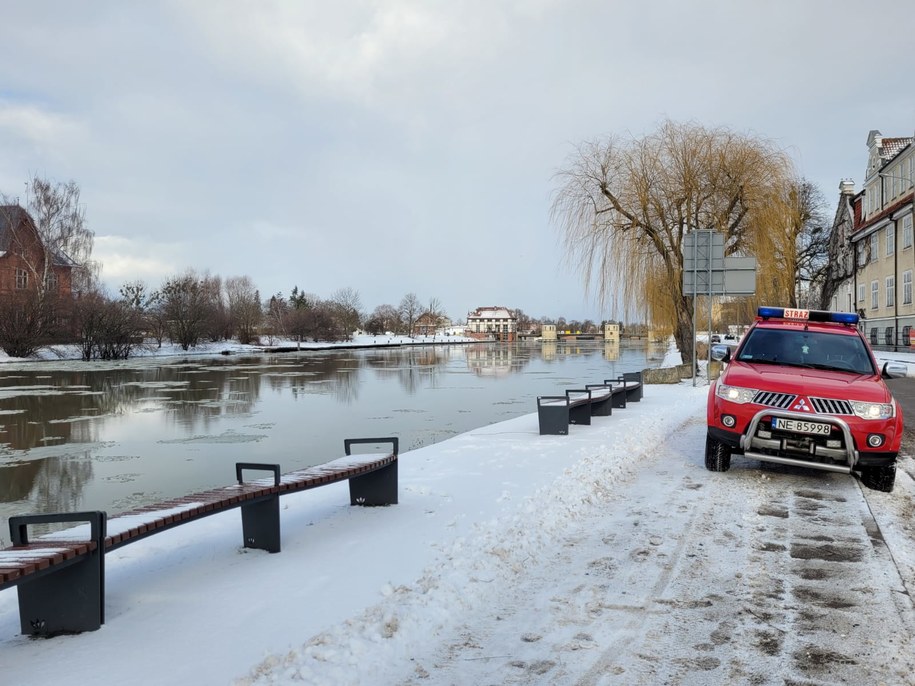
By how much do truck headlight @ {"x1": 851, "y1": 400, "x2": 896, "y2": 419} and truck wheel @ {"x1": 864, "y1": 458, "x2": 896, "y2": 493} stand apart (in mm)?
527

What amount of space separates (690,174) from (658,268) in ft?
11.3

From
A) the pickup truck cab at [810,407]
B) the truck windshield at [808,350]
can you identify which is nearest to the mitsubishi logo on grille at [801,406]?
the pickup truck cab at [810,407]

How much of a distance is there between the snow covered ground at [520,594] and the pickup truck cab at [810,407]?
426 mm

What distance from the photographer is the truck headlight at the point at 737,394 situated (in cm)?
729

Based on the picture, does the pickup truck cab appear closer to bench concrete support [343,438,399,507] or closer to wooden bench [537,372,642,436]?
wooden bench [537,372,642,436]

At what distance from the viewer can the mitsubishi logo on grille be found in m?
6.91

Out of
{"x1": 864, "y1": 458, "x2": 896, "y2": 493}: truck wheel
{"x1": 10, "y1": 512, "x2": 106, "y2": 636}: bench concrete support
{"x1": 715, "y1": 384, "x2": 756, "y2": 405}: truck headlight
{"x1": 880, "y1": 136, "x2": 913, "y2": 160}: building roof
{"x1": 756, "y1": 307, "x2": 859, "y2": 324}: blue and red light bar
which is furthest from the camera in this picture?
{"x1": 880, "y1": 136, "x2": 913, "y2": 160}: building roof

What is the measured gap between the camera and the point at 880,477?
22.6 feet

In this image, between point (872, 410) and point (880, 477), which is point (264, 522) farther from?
point (880, 477)

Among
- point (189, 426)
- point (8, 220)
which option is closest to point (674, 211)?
point (189, 426)

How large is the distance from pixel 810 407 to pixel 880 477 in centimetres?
104

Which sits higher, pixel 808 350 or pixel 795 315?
pixel 795 315

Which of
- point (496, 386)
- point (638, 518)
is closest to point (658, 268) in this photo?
point (496, 386)

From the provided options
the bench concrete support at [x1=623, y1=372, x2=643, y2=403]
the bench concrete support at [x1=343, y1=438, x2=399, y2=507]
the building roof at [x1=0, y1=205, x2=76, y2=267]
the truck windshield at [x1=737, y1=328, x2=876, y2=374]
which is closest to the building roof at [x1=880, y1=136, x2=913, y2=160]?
the bench concrete support at [x1=623, y1=372, x2=643, y2=403]
